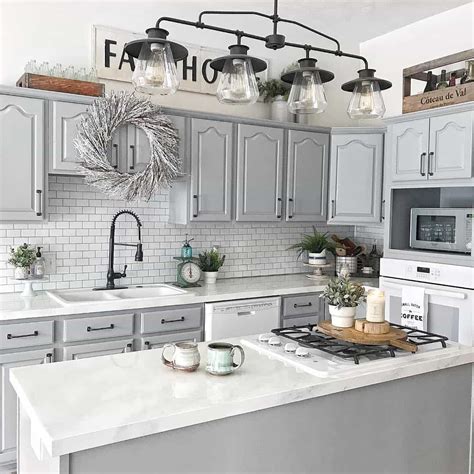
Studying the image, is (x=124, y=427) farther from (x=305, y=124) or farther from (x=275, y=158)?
(x=305, y=124)

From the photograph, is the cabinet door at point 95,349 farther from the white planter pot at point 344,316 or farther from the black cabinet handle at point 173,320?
the white planter pot at point 344,316

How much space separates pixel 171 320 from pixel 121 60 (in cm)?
202

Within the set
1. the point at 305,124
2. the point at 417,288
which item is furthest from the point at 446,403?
the point at 305,124

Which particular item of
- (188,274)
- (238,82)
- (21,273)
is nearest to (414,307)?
(188,274)

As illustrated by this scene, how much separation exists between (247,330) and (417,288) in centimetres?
126

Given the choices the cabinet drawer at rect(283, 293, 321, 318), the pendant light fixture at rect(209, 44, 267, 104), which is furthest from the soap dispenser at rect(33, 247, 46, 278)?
the pendant light fixture at rect(209, 44, 267, 104)

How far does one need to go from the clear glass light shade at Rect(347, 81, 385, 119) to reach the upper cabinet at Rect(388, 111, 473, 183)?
1.44m

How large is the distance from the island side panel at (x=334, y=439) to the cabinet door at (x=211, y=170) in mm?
2225

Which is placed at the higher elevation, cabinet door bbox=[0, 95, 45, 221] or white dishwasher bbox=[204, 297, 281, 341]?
cabinet door bbox=[0, 95, 45, 221]

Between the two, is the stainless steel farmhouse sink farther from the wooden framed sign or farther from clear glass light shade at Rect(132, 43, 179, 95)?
the wooden framed sign

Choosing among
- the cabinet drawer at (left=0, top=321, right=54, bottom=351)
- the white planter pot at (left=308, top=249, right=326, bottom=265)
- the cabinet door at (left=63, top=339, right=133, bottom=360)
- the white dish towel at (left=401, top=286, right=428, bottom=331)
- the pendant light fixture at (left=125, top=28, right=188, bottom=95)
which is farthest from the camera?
the white planter pot at (left=308, top=249, right=326, bottom=265)

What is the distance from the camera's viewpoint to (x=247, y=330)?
391 centimetres

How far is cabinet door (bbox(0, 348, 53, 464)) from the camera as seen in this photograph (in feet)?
10.1

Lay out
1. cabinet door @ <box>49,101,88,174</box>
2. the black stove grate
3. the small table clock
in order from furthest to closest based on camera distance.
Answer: the small table clock, cabinet door @ <box>49,101,88,174</box>, the black stove grate
